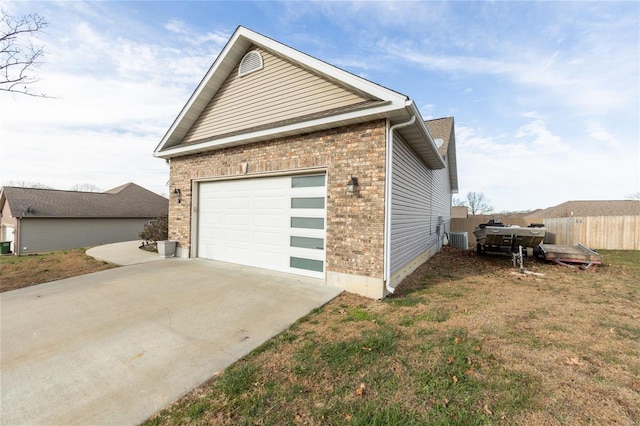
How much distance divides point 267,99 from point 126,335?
19.8ft

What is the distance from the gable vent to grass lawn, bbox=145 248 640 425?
6681 mm

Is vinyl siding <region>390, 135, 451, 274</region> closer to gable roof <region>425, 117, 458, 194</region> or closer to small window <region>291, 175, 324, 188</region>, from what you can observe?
small window <region>291, 175, 324, 188</region>

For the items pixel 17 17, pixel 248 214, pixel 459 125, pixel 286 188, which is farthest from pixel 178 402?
pixel 459 125

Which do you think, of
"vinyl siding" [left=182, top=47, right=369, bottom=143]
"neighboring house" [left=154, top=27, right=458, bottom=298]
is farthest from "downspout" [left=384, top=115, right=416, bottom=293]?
"vinyl siding" [left=182, top=47, right=369, bottom=143]

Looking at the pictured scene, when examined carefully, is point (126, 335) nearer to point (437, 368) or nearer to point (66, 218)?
point (437, 368)

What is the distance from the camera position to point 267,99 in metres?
6.93

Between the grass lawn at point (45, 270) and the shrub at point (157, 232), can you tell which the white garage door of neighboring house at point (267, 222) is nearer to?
the grass lawn at point (45, 270)

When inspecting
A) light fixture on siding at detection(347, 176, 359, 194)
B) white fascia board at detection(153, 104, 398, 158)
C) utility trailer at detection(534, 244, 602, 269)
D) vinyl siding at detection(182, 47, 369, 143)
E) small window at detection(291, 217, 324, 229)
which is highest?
vinyl siding at detection(182, 47, 369, 143)

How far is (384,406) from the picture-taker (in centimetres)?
222

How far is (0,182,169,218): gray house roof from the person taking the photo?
21016 millimetres

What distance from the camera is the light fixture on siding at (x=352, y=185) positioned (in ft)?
17.5

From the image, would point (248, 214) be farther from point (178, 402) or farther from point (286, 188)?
point (178, 402)

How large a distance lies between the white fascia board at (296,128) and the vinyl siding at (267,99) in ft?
1.53

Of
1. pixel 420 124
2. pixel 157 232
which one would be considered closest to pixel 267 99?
pixel 420 124
